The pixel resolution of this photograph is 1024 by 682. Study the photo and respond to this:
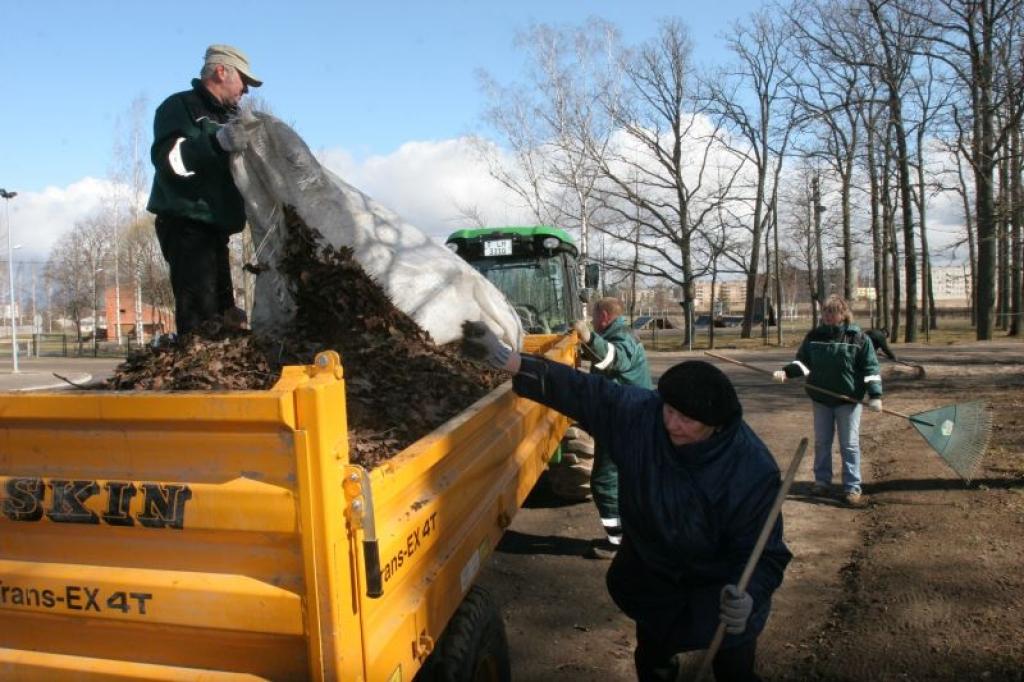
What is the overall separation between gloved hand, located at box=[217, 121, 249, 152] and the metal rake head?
4.38 metres

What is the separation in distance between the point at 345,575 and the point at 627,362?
12.2ft

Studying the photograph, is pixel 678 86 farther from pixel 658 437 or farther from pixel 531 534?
pixel 658 437

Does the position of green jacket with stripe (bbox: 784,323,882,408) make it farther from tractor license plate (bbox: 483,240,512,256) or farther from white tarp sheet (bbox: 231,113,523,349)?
tractor license plate (bbox: 483,240,512,256)

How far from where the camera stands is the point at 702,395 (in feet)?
7.54

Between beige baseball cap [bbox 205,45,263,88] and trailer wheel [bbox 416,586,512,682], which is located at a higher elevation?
beige baseball cap [bbox 205,45,263,88]

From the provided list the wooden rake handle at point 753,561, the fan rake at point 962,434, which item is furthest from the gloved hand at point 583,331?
the wooden rake handle at point 753,561

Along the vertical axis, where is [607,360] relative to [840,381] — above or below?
above

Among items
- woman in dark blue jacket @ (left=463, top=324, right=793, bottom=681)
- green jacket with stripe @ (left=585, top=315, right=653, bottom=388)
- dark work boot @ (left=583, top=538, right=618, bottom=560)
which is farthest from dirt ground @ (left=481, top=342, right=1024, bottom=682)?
green jacket with stripe @ (left=585, top=315, right=653, bottom=388)

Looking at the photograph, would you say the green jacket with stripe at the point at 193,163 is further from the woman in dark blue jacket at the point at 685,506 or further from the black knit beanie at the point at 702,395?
the black knit beanie at the point at 702,395

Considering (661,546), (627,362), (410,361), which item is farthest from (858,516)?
(410,361)

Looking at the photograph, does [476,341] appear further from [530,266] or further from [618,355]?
[530,266]

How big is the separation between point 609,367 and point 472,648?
120 inches

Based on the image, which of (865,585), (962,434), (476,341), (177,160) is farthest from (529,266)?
(177,160)

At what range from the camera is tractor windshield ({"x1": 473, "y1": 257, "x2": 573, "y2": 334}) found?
26.5 feet
